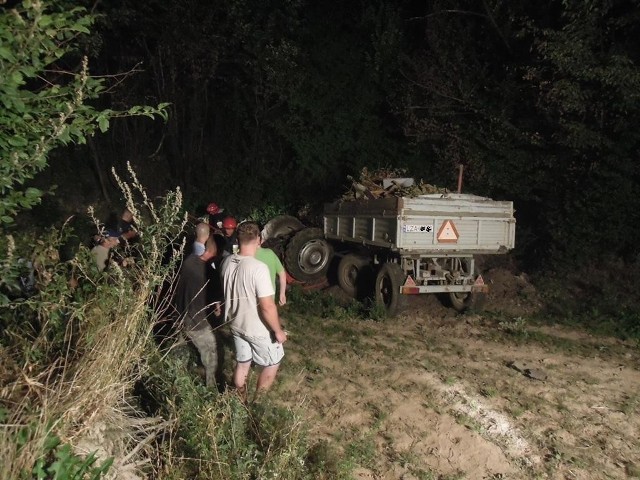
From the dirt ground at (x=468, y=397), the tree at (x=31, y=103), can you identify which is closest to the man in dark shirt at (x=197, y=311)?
the dirt ground at (x=468, y=397)

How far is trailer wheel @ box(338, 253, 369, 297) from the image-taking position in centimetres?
927

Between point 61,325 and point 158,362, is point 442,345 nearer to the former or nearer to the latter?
point 158,362

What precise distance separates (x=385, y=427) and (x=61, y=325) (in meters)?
2.69

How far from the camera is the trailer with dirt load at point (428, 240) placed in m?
7.41

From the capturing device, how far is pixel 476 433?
14.3 ft

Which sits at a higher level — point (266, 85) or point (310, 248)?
point (266, 85)

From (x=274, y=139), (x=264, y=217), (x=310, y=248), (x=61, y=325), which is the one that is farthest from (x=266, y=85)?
(x=61, y=325)

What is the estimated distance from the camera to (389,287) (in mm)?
7941

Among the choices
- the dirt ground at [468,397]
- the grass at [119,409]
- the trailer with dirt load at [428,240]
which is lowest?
the dirt ground at [468,397]

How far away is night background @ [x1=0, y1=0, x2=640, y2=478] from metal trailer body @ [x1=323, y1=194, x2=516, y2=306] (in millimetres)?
1686

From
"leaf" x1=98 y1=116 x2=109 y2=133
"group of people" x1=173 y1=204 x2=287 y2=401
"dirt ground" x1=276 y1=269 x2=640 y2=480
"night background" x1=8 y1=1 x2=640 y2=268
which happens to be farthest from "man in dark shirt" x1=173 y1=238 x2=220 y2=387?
"night background" x1=8 y1=1 x2=640 y2=268

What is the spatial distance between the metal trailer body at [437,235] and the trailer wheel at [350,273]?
36.0 inches

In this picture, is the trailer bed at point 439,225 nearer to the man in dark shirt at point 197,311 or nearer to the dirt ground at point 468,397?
the dirt ground at point 468,397

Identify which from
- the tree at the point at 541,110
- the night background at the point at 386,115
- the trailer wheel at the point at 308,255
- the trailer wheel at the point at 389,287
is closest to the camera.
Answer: the trailer wheel at the point at 389,287
